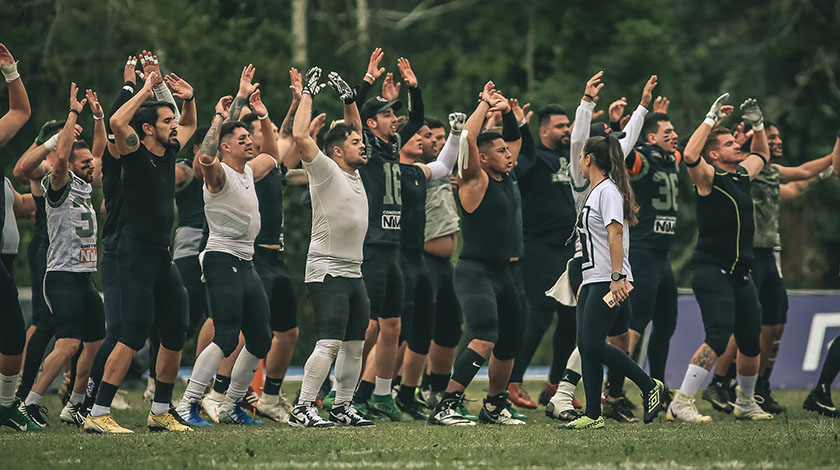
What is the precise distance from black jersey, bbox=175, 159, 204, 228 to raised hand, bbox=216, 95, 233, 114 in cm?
157

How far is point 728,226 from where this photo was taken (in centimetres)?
1090

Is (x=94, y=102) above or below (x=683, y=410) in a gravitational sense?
above

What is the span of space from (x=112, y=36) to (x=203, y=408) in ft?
45.4

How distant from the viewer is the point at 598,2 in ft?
99.1

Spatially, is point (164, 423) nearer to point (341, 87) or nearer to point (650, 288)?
point (341, 87)

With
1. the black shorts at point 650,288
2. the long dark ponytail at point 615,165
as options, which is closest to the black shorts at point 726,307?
the black shorts at point 650,288

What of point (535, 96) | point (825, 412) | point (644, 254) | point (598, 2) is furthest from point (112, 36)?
point (825, 412)

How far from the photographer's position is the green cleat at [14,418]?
30.8ft

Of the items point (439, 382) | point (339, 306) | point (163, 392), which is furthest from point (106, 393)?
point (439, 382)

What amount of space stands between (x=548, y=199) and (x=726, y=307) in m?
2.13

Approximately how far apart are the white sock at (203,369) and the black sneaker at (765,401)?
540cm

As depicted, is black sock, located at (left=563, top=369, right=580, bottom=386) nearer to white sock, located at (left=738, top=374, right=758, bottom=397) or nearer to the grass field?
the grass field

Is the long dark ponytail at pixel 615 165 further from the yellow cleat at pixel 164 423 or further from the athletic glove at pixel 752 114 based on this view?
the yellow cleat at pixel 164 423

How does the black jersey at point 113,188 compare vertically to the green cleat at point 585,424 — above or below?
above
